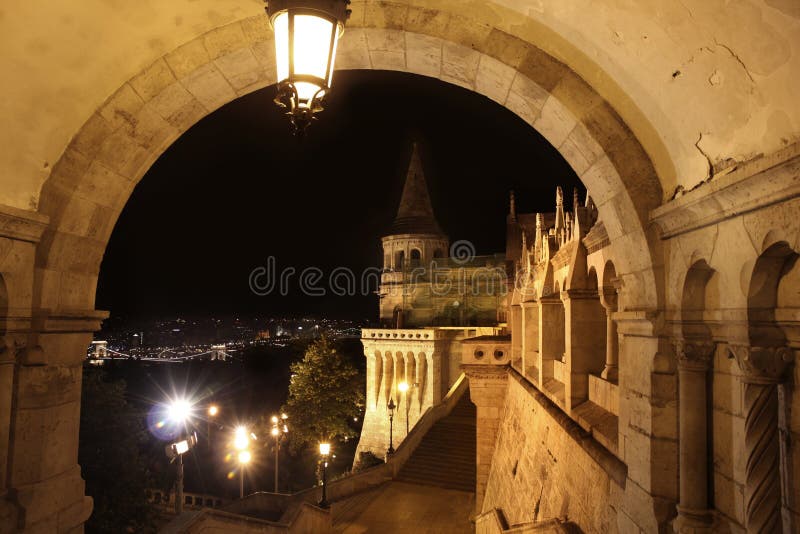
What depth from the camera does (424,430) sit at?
2141 cm

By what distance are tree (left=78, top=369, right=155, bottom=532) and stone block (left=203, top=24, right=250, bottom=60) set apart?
17157mm

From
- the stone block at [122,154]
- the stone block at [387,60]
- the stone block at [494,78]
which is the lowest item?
the stone block at [122,154]

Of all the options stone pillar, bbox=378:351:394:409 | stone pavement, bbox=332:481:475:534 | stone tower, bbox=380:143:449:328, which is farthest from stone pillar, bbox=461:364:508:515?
stone tower, bbox=380:143:449:328

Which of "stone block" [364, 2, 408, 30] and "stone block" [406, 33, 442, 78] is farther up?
"stone block" [364, 2, 408, 30]

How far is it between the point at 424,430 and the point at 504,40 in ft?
64.8

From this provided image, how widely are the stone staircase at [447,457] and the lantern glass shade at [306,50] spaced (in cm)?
1705

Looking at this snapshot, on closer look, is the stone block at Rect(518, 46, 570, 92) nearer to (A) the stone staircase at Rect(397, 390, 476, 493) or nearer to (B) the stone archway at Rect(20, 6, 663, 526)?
(B) the stone archway at Rect(20, 6, 663, 526)

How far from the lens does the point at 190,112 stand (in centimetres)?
396

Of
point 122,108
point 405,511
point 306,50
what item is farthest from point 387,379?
point 306,50

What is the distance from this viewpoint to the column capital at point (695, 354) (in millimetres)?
3074

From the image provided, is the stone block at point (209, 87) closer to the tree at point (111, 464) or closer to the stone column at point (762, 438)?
the stone column at point (762, 438)

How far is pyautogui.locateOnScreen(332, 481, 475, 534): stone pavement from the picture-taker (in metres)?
14.1

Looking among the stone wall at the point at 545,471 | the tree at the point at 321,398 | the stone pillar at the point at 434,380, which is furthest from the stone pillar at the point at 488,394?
the stone pillar at the point at 434,380

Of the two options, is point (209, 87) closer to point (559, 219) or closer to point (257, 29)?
point (257, 29)
